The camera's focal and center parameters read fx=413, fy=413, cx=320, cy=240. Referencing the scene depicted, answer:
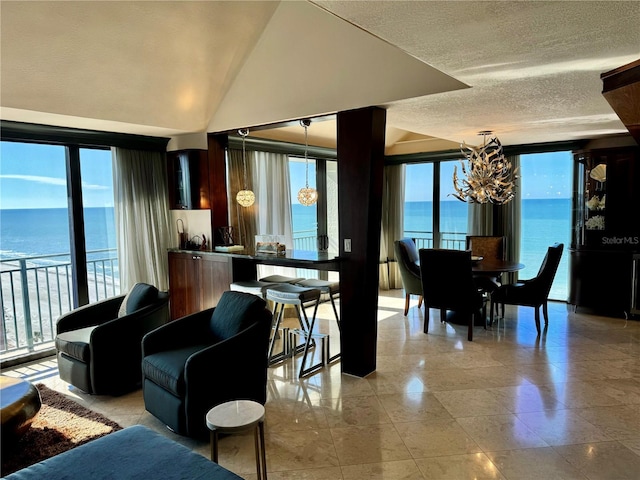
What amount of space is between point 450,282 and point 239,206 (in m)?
2.88

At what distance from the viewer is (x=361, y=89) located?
361 cm

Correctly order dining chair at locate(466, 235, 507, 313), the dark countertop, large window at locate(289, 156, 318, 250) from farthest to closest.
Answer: large window at locate(289, 156, 318, 250)
dining chair at locate(466, 235, 507, 313)
the dark countertop

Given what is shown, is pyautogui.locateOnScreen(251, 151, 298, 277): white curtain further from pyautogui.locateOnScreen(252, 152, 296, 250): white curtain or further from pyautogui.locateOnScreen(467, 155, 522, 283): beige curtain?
pyautogui.locateOnScreen(467, 155, 522, 283): beige curtain

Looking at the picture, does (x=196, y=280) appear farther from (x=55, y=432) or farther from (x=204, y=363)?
(x=204, y=363)

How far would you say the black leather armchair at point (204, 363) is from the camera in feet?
9.05

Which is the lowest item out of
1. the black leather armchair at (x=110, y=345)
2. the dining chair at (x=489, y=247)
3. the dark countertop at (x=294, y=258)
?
the black leather armchair at (x=110, y=345)

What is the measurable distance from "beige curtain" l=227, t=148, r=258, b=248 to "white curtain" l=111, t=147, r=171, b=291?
33.3 inches

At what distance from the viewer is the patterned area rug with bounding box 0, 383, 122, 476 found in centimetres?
268

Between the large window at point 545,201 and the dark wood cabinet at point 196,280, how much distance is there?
16.2 ft

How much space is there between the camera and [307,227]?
270 inches

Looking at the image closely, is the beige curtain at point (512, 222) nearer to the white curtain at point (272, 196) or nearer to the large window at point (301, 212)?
the large window at point (301, 212)

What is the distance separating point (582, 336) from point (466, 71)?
377cm

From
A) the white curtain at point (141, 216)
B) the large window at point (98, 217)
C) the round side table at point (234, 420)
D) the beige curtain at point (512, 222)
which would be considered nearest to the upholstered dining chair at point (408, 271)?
the beige curtain at point (512, 222)

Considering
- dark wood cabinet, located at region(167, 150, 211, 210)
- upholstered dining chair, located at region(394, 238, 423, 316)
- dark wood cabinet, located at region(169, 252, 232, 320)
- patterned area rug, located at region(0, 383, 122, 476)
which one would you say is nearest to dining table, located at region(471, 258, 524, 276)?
upholstered dining chair, located at region(394, 238, 423, 316)
